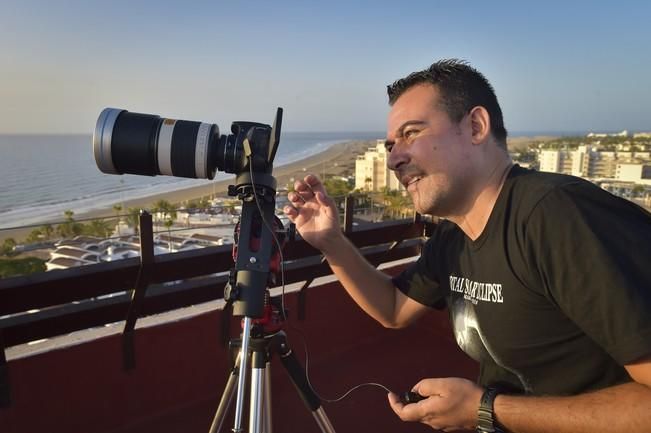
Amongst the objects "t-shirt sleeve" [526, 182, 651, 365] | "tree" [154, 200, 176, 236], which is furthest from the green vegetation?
"t-shirt sleeve" [526, 182, 651, 365]

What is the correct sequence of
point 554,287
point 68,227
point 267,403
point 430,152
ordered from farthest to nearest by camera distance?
point 68,227
point 267,403
point 430,152
point 554,287

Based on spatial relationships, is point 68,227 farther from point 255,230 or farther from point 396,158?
point 396,158

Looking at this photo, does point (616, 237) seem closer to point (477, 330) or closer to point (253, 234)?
point (477, 330)

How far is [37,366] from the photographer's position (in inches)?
75.0

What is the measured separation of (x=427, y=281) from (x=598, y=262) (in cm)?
73

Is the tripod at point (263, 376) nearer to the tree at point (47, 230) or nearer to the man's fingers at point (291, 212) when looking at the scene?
the man's fingers at point (291, 212)

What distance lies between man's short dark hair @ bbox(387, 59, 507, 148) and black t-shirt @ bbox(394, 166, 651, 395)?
0.18 metres

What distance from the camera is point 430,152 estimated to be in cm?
132

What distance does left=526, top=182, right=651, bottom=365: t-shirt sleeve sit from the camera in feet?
2.93

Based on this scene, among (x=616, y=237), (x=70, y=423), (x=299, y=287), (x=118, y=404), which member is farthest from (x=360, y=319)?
(x=616, y=237)

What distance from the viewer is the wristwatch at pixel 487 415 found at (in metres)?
1.09

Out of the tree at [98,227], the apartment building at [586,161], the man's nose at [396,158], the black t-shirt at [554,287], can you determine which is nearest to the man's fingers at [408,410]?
the black t-shirt at [554,287]

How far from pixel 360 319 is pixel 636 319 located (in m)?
2.35

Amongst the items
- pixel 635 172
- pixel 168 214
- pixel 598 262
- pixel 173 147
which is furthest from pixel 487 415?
pixel 635 172
